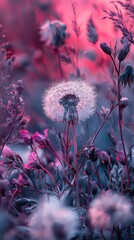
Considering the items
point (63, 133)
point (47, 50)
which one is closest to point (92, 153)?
point (63, 133)

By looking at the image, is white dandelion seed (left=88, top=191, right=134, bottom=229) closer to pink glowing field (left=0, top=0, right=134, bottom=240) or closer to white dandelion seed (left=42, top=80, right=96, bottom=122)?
pink glowing field (left=0, top=0, right=134, bottom=240)

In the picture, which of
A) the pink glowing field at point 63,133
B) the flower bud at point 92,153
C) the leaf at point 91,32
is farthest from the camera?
the leaf at point 91,32

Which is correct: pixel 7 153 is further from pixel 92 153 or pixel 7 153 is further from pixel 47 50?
pixel 47 50

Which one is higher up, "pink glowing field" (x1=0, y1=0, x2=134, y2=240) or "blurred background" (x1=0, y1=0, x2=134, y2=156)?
"blurred background" (x1=0, y1=0, x2=134, y2=156)

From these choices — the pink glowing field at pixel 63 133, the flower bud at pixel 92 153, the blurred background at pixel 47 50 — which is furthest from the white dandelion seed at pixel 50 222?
the blurred background at pixel 47 50

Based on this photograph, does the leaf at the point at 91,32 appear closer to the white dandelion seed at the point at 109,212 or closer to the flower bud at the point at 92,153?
the flower bud at the point at 92,153

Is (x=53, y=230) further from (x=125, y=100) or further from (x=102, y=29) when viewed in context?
(x=102, y=29)

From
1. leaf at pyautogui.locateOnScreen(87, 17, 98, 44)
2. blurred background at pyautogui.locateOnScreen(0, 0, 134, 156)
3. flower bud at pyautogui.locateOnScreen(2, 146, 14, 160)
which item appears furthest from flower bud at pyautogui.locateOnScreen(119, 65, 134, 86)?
leaf at pyautogui.locateOnScreen(87, 17, 98, 44)

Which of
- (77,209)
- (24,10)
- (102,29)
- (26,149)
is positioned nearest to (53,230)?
(77,209)
